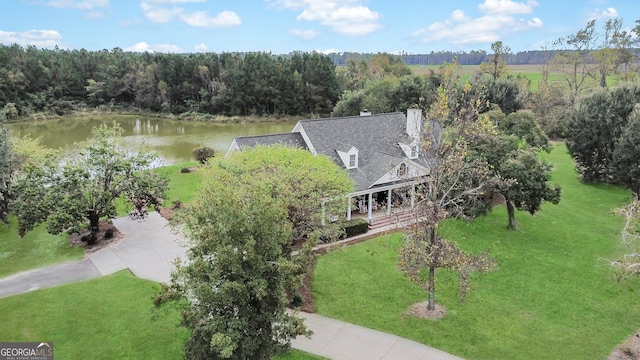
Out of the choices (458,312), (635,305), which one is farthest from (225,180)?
(635,305)

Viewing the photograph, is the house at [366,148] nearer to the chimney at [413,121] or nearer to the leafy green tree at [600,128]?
the chimney at [413,121]

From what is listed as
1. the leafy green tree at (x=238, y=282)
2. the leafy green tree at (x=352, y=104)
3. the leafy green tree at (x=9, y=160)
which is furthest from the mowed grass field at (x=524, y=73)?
the leafy green tree at (x=238, y=282)

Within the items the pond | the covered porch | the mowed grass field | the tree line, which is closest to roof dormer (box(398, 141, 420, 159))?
the covered porch

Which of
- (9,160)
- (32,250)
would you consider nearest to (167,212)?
(32,250)

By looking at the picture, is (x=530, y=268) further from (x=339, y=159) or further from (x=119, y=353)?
(x=119, y=353)

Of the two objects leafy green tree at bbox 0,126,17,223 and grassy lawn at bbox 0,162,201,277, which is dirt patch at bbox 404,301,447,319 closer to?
grassy lawn at bbox 0,162,201,277
